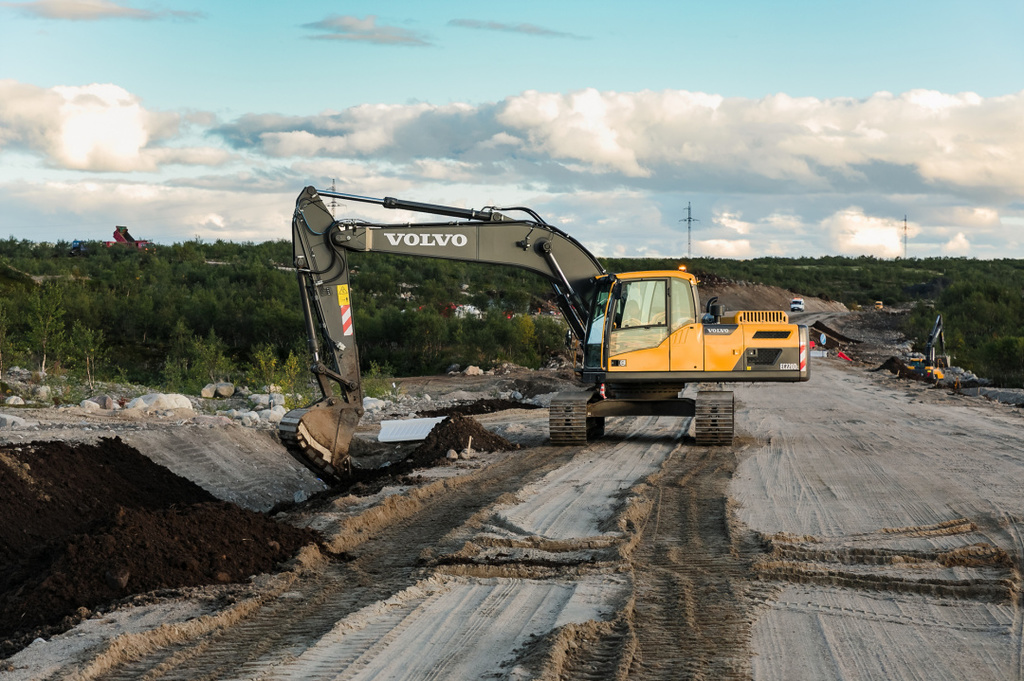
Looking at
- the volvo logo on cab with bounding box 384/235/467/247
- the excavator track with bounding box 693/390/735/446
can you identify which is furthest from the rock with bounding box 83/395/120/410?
the excavator track with bounding box 693/390/735/446

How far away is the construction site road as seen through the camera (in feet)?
15.6

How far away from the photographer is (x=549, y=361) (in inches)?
1364

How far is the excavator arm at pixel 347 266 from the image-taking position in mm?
11195

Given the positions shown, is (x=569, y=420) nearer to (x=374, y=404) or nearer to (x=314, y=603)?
(x=374, y=404)

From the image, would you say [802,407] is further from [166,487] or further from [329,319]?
[166,487]

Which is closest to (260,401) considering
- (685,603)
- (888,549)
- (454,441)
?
(454,441)

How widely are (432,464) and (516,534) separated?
4754 millimetres

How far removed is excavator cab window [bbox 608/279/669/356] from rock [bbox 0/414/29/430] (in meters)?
8.54

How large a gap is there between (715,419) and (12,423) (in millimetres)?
10240

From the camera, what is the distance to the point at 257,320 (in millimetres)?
35156

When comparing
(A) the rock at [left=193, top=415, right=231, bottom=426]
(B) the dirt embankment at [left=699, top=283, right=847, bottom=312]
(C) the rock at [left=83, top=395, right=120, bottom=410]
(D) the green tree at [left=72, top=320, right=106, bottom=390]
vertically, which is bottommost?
(C) the rock at [left=83, top=395, right=120, bottom=410]

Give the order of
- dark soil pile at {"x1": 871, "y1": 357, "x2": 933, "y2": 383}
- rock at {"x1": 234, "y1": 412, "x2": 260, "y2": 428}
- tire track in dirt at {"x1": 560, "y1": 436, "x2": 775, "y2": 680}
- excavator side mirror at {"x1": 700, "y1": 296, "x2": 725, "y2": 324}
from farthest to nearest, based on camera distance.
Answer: dark soil pile at {"x1": 871, "y1": 357, "x2": 933, "y2": 383}
rock at {"x1": 234, "y1": 412, "x2": 260, "y2": 428}
excavator side mirror at {"x1": 700, "y1": 296, "x2": 725, "y2": 324}
tire track in dirt at {"x1": 560, "y1": 436, "x2": 775, "y2": 680}

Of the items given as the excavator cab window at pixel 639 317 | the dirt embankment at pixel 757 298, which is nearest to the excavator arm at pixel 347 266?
the excavator cab window at pixel 639 317

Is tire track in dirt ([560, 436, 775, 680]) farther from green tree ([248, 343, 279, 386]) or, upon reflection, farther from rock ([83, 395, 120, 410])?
green tree ([248, 343, 279, 386])
